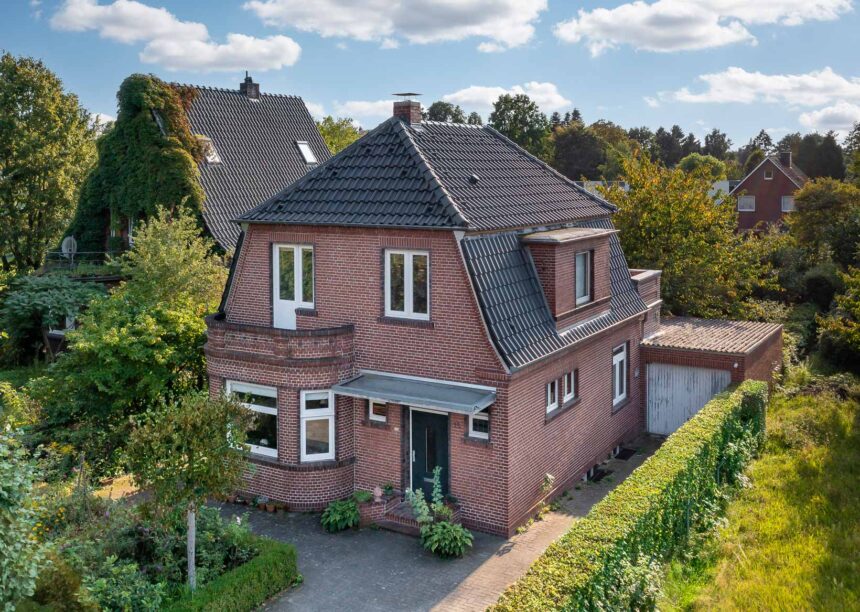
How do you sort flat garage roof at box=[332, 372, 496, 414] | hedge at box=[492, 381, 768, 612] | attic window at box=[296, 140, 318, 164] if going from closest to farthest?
1. hedge at box=[492, 381, 768, 612]
2. flat garage roof at box=[332, 372, 496, 414]
3. attic window at box=[296, 140, 318, 164]

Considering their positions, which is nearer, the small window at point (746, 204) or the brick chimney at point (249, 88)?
the brick chimney at point (249, 88)

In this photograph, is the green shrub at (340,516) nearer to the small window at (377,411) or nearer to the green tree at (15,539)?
the small window at (377,411)

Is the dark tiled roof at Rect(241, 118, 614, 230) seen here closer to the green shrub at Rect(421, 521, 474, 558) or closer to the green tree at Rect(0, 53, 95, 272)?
the green shrub at Rect(421, 521, 474, 558)

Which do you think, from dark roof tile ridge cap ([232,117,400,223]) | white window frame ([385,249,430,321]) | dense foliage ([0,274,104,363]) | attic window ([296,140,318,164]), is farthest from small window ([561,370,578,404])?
attic window ([296,140,318,164])

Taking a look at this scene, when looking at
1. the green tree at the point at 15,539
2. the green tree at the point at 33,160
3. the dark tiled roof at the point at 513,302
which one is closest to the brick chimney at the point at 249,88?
the green tree at the point at 33,160

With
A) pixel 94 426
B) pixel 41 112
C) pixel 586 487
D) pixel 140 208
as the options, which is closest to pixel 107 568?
pixel 94 426

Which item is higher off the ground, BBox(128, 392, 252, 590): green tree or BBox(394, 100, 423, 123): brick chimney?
BBox(394, 100, 423, 123): brick chimney

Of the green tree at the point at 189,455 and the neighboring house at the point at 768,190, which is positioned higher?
the neighboring house at the point at 768,190

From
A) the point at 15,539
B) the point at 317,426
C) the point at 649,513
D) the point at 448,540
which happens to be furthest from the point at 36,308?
the point at 649,513
